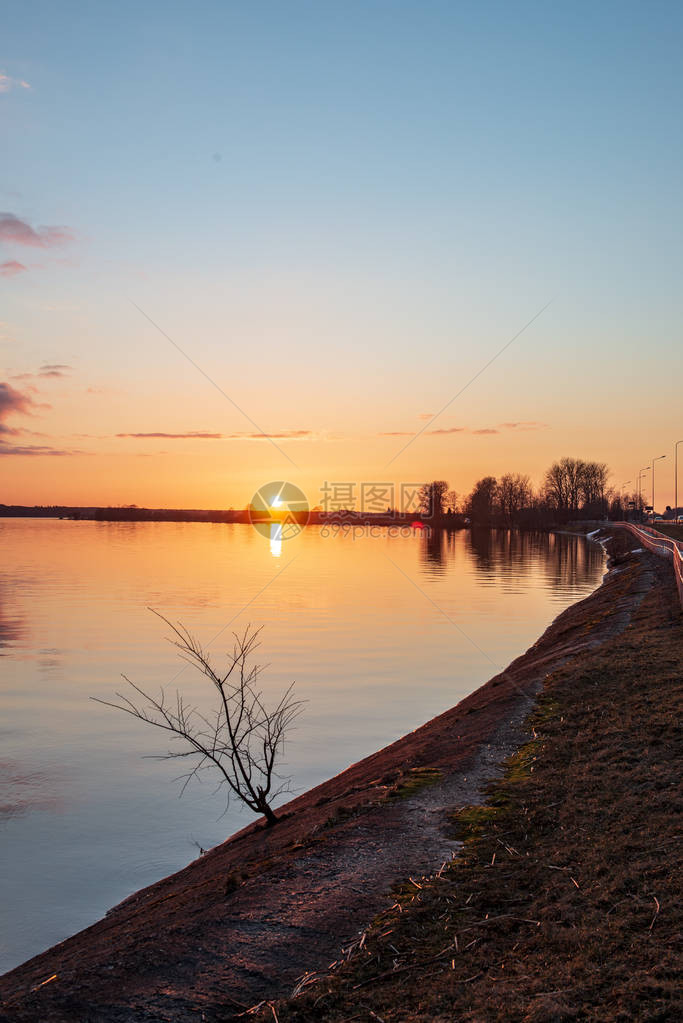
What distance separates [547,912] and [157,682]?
16516 millimetres

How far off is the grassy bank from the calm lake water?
467 cm

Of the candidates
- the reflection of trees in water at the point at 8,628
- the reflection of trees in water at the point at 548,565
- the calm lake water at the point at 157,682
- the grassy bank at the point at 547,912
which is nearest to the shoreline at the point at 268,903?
the grassy bank at the point at 547,912

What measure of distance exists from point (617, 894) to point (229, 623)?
2588 centimetres

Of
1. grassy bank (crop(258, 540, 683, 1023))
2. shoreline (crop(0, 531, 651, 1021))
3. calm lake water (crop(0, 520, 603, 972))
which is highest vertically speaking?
grassy bank (crop(258, 540, 683, 1023))

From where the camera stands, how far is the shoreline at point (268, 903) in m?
5.28

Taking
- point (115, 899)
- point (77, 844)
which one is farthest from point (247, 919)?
point (77, 844)

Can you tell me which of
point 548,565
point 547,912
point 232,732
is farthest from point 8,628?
point 548,565

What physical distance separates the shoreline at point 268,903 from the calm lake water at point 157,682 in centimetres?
118

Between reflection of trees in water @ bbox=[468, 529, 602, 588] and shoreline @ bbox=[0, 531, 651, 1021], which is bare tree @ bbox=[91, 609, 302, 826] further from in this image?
reflection of trees in water @ bbox=[468, 529, 602, 588]

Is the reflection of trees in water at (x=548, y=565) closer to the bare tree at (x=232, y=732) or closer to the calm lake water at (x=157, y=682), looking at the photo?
the calm lake water at (x=157, y=682)

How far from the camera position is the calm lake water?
411 inches

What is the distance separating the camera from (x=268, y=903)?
6578mm

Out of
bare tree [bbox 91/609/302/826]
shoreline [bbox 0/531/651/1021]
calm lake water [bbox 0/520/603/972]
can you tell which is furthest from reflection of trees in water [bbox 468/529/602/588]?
shoreline [bbox 0/531/651/1021]

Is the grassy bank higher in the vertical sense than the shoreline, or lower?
higher
